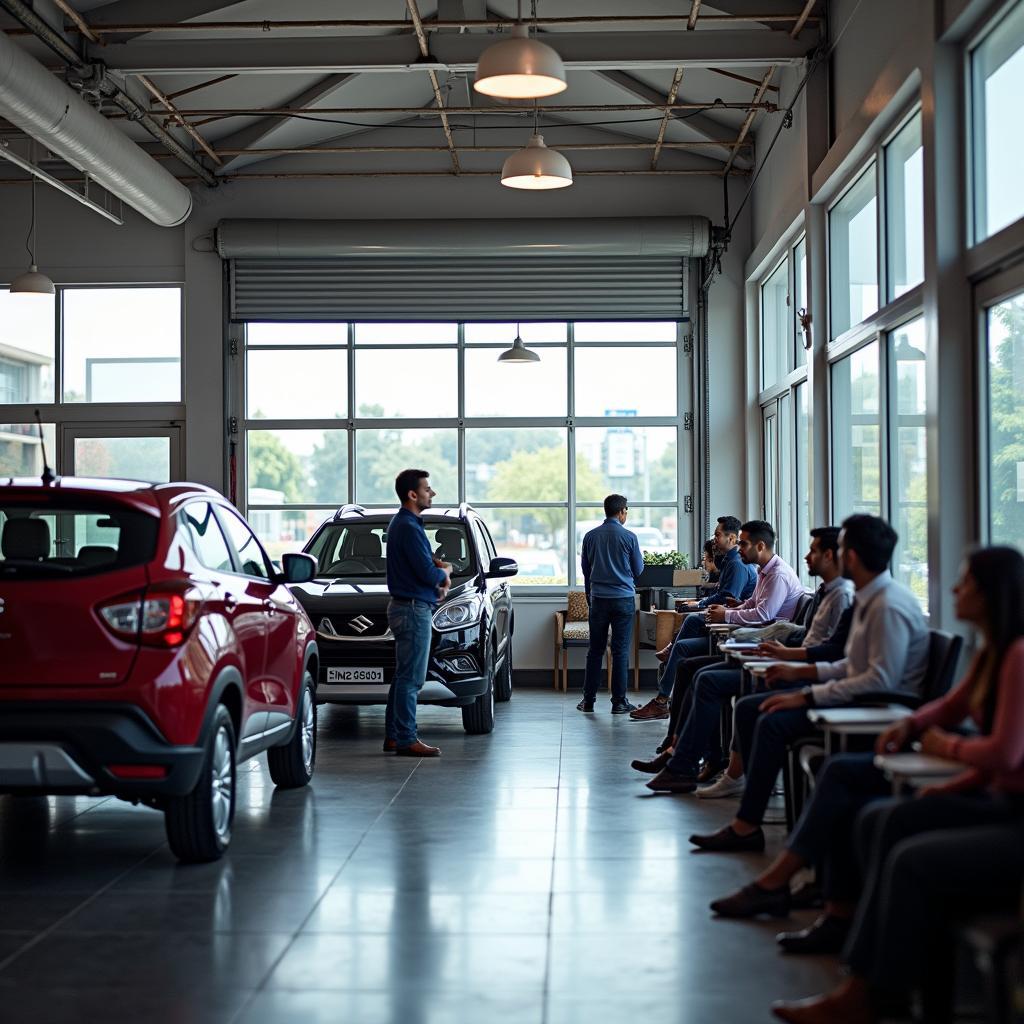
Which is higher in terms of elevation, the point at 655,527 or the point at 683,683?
the point at 655,527

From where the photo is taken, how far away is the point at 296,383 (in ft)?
46.3

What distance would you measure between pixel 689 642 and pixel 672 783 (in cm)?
191

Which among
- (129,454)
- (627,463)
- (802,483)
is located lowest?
(802,483)

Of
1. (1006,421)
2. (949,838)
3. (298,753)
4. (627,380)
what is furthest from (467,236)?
(949,838)

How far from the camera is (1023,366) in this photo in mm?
5715

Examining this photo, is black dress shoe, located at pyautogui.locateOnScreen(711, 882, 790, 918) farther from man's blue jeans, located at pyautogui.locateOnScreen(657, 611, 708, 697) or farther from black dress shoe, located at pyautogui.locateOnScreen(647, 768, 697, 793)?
man's blue jeans, located at pyautogui.locateOnScreen(657, 611, 708, 697)

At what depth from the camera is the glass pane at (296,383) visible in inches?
555

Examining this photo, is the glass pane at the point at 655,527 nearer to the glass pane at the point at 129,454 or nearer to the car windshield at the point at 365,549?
the car windshield at the point at 365,549

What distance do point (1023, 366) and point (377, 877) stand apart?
3334mm

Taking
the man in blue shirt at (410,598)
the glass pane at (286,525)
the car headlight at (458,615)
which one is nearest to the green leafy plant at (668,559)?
the glass pane at (286,525)

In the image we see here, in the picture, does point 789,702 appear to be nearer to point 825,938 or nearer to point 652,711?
point 825,938

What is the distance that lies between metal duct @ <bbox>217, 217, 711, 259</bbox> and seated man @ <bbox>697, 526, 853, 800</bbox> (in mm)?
6938

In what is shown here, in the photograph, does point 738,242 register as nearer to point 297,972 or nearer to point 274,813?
point 274,813

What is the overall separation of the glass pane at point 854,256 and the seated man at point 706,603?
1739mm
